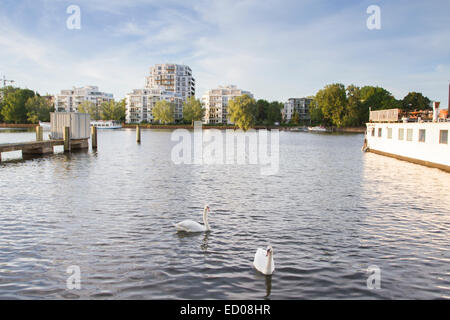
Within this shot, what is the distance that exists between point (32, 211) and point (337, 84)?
180 metres

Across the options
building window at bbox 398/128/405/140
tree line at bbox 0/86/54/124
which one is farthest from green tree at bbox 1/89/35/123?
building window at bbox 398/128/405/140

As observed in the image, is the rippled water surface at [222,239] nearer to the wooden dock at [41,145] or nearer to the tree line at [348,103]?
the wooden dock at [41,145]

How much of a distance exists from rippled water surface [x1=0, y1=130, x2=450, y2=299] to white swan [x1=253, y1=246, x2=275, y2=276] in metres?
0.25

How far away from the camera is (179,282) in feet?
34.9

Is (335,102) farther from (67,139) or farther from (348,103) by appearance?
(67,139)

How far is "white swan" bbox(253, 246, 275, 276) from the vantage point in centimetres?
1097

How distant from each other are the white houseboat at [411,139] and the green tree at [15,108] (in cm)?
18050

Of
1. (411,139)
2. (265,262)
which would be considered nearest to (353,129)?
(411,139)

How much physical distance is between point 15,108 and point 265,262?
209886 millimetres

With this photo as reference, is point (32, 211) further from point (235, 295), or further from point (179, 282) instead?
point (235, 295)

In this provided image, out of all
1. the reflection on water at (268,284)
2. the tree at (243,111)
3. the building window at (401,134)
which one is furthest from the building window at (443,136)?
the tree at (243,111)

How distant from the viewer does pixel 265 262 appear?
1121cm

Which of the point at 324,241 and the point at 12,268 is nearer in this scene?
the point at 12,268

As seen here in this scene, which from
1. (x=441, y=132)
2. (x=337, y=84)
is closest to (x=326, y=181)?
(x=441, y=132)
